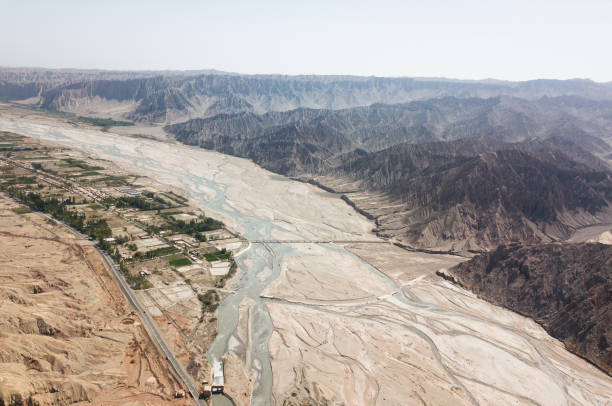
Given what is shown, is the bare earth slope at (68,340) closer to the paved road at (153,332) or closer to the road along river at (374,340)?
the paved road at (153,332)

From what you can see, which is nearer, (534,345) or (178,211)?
(534,345)

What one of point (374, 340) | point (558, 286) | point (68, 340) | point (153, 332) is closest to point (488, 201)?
point (558, 286)

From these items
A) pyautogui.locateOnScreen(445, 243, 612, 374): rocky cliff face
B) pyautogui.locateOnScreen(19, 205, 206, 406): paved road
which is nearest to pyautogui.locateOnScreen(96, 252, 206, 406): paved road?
pyautogui.locateOnScreen(19, 205, 206, 406): paved road

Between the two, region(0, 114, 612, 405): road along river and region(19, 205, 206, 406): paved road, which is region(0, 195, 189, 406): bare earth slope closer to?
region(19, 205, 206, 406): paved road

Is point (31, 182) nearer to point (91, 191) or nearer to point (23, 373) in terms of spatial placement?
point (91, 191)

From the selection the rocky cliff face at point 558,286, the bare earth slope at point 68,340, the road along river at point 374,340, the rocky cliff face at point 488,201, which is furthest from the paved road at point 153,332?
the rocky cliff face at point 488,201

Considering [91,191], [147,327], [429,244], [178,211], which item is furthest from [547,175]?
[91,191]
